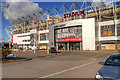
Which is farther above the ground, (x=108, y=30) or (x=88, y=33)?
(x=108, y=30)

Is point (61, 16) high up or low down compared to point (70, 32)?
up

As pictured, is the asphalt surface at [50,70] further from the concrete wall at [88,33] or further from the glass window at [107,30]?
the glass window at [107,30]

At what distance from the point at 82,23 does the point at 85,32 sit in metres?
4.16

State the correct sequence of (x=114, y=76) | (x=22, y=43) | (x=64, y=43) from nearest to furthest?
(x=114, y=76) < (x=64, y=43) < (x=22, y=43)

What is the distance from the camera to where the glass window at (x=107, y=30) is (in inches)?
1960

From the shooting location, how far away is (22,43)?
96.2 m

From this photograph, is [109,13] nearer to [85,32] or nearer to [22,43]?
[85,32]

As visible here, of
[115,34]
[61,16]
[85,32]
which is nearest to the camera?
[115,34]

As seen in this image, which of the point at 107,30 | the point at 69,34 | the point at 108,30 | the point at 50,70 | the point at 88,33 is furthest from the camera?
the point at 69,34

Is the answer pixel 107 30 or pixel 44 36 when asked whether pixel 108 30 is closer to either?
pixel 107 30

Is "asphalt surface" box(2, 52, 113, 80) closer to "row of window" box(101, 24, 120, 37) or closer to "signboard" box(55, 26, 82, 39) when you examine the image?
"row of window" box(101, 24, 120, 37)

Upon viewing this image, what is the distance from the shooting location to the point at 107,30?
5125cm

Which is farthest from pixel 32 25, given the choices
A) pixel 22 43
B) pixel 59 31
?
pixel 59 31

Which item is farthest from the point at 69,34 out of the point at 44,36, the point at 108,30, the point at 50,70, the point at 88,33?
the point at 50,70
